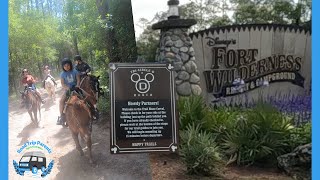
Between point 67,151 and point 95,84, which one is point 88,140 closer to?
point 67,151

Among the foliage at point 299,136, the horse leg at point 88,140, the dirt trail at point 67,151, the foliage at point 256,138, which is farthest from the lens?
the foliage at point 299,136

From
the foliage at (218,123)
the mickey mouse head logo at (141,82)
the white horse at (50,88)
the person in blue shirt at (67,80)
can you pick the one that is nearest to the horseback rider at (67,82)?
the person in blue shirt at (67,80)

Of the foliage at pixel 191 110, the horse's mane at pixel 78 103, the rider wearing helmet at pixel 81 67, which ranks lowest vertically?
the foliage at pixel 191 110

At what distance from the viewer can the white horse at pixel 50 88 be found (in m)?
5.89

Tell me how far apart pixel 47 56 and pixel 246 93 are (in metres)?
2.78

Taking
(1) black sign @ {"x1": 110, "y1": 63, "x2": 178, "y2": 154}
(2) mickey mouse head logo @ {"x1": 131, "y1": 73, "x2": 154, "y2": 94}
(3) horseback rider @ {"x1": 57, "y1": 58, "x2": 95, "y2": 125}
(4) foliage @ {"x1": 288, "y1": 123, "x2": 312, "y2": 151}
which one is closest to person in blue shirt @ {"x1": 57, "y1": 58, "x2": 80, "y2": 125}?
(3) horseback rider @ {"x1": 57, "y1": 58, "x2": 95, "y2": 125}

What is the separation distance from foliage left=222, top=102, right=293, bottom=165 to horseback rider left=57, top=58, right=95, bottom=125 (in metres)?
2.11

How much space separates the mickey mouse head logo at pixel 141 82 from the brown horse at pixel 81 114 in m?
0.56

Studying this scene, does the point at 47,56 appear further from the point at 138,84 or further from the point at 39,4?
the point at 138,84

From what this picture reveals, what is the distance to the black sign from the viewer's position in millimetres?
5965

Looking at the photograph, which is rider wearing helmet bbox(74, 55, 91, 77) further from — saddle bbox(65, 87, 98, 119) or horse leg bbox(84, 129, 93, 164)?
horse leg bbox(84, 129, 93, 164)

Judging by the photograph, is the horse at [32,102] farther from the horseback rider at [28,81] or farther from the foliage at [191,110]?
the foliage at [191,110]

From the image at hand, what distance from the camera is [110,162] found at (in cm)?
600

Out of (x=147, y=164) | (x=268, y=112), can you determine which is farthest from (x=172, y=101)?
(x=268, y=112)
